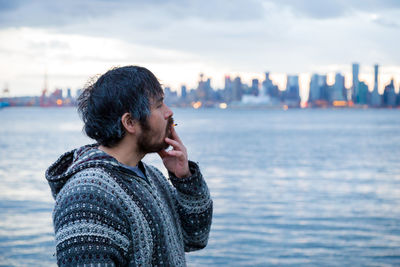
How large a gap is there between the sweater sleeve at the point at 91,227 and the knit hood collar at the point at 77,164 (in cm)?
7

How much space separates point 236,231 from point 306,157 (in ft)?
84.9

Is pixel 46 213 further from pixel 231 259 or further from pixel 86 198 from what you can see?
pixel 86 198

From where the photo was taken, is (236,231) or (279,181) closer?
(236,231)

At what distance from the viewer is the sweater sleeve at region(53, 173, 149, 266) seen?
1.99 m

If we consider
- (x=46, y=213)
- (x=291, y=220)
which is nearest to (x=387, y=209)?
(x=291, y=220)

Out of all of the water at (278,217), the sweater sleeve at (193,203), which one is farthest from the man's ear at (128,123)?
the water at (278,217)

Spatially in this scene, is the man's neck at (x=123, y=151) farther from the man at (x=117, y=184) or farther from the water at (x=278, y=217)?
the water at (x=278, y=217)

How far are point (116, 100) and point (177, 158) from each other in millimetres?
533

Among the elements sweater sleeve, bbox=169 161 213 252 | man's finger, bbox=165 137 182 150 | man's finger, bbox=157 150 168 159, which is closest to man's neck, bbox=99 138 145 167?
man's finger, bbox=165 137 182 150

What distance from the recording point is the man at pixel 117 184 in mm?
2016

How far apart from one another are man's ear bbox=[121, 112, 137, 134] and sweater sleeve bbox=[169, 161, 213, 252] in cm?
47

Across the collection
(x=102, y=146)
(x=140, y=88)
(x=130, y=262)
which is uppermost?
(x=140, y=88)

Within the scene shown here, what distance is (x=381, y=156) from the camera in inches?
1626

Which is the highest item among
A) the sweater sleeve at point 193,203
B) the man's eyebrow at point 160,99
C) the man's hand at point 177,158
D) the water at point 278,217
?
the man's eyebrow at point 160,99
